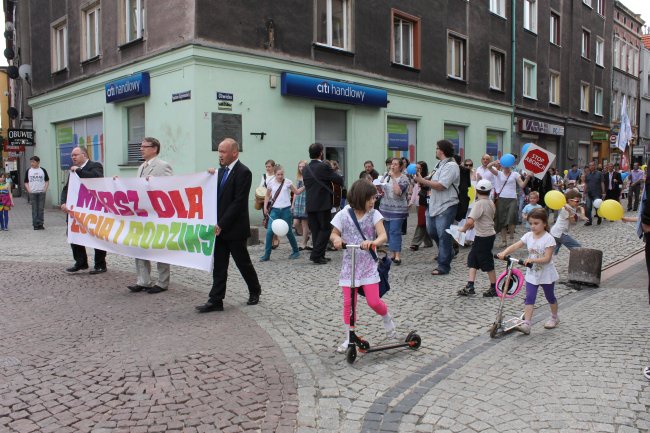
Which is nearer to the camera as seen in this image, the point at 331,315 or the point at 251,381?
the point at 251,381

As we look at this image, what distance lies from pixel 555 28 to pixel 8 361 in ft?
99.7

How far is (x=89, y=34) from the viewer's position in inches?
730

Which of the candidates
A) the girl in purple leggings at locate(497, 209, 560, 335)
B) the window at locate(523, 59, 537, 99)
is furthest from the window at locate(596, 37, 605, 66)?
the girl in purple leggings at locate(497, 209, 560, 335)

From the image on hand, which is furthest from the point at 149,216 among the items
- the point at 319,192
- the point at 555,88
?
the point at 555,88

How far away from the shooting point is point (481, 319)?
6086 mm

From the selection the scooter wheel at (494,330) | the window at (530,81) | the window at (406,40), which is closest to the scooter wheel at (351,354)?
the scooter wheel at (494,330)

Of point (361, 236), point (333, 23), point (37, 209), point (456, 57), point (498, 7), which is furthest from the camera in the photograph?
point (498, 7)

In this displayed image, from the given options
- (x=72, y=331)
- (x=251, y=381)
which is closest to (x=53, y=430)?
(x=251, y=381)

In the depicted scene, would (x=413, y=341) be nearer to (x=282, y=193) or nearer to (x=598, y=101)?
(x=282, y=193)

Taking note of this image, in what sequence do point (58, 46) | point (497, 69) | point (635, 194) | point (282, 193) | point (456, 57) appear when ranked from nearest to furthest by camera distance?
point (282, 193)
point (635, 194)
point (58, 46)
point (456, 57)
point (497, 69)

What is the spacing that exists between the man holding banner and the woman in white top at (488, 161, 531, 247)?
6.58m

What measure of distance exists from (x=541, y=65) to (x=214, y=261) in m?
25.4

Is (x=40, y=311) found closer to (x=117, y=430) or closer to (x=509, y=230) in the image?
(x=117, y=430)

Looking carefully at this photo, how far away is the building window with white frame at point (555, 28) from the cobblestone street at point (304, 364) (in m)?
24.6
